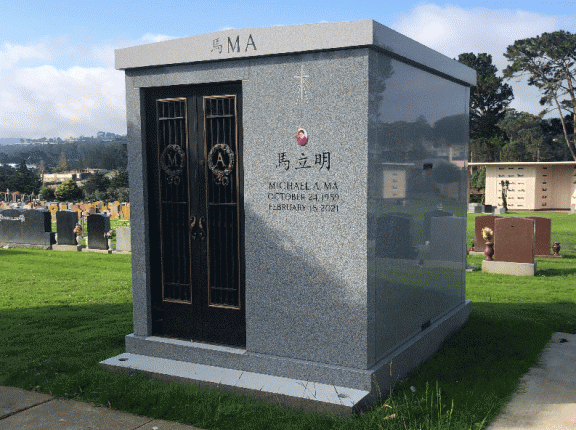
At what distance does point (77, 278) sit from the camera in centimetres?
1127

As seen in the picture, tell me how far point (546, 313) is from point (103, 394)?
227 inches

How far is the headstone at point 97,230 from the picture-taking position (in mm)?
15242

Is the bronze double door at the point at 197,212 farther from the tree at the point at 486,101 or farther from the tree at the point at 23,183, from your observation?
the tree at the point at 23,183

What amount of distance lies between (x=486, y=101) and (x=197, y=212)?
4831 cm

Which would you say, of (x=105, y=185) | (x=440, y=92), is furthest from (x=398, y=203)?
(x=105, y=185)

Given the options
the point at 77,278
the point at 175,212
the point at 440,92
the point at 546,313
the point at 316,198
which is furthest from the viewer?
the point at 77,278

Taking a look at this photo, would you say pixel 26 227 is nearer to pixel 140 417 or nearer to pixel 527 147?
pixel 140 417

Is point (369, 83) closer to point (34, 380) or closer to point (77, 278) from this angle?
point (34, 380)

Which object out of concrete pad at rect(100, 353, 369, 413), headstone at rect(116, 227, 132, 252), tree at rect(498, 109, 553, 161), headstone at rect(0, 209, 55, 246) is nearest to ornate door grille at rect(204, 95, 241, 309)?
concrete pad at rect(100, 353, 369, 413)

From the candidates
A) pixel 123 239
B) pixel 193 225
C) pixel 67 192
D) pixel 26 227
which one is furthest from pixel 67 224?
pixel 67 192

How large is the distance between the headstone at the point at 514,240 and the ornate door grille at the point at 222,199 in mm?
7417

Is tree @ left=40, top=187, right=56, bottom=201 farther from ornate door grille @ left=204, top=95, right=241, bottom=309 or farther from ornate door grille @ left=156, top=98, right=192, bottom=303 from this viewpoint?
ornate door grille @ left=204, top=95, right=241, bottom=309

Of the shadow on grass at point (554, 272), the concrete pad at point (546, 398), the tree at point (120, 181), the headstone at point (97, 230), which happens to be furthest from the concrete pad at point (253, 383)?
the tree at point (120, 181)

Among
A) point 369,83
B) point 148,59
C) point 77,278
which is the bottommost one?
point 77,278
